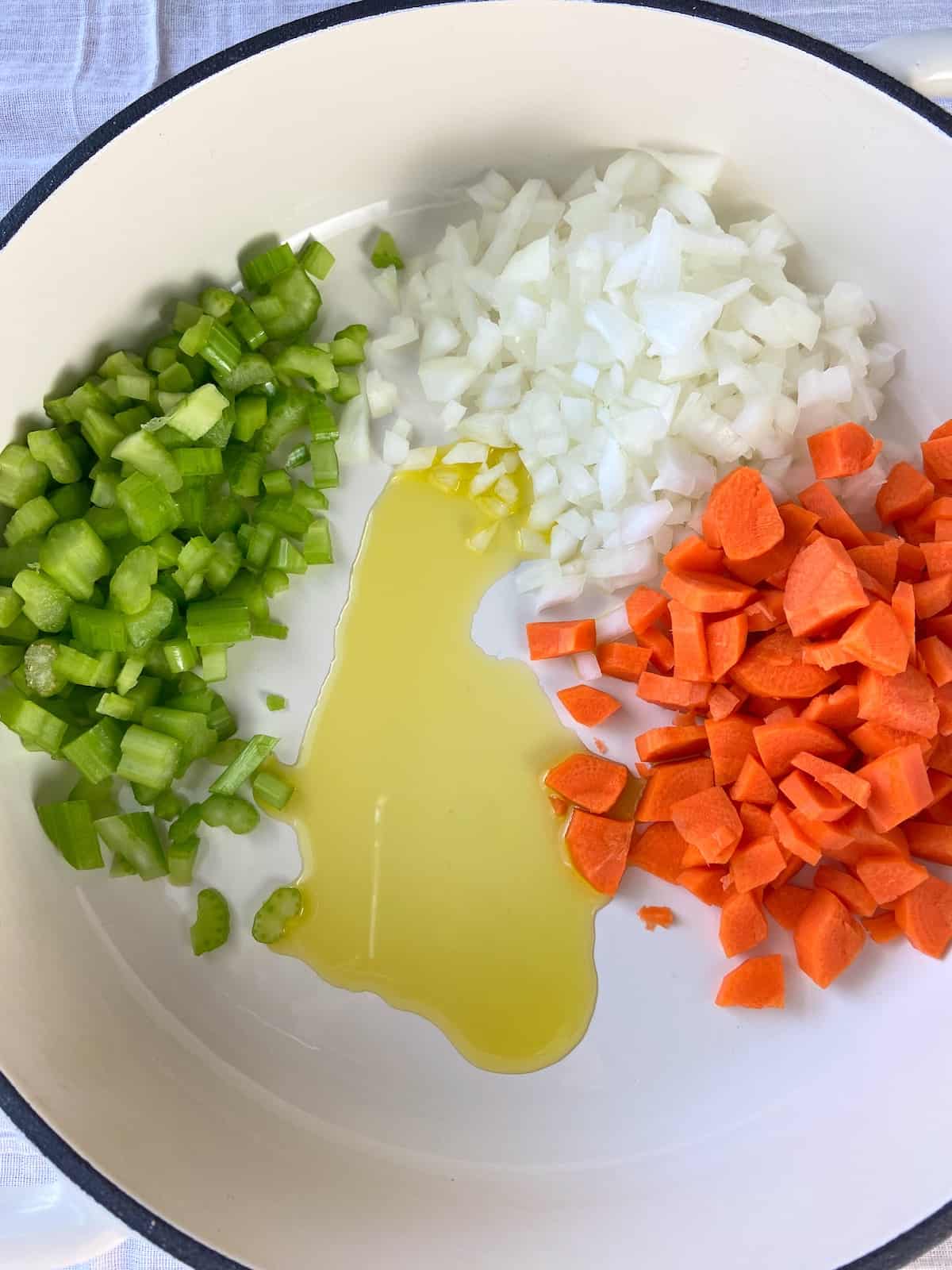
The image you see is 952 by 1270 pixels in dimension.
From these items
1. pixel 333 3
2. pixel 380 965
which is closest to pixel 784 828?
pixel 380 965

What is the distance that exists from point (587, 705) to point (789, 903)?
43 cm

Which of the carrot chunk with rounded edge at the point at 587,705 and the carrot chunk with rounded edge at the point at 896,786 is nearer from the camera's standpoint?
the carrot chunk with rounded edge at the point at 896,786

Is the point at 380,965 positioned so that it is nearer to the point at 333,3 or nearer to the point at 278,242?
the point at 278,242

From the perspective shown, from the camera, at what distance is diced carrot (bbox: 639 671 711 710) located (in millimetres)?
1634

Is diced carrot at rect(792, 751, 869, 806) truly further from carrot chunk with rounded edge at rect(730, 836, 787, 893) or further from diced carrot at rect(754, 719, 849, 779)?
carrot chunk with rounded edge at rect(730, 836, 787, 893)

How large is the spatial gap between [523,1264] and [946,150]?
67.3 inches

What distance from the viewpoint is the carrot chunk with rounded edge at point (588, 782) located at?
5.40 ft

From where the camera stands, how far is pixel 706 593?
157 centimetres

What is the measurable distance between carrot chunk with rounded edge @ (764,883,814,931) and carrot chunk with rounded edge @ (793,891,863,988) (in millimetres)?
17

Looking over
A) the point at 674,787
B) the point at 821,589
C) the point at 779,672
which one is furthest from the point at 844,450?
the point at 674,787

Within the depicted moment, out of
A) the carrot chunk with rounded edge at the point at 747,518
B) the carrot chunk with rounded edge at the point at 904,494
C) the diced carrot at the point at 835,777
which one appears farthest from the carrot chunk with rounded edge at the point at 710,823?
the carrot chunk with rounded edge at the point at 904,494

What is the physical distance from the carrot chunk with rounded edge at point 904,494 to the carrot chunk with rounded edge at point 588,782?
1.94 ft

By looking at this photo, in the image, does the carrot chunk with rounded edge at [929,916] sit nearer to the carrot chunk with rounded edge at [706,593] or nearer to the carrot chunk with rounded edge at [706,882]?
the carrot chunk with rounded edge at [706,882]

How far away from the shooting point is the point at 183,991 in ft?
5.34
